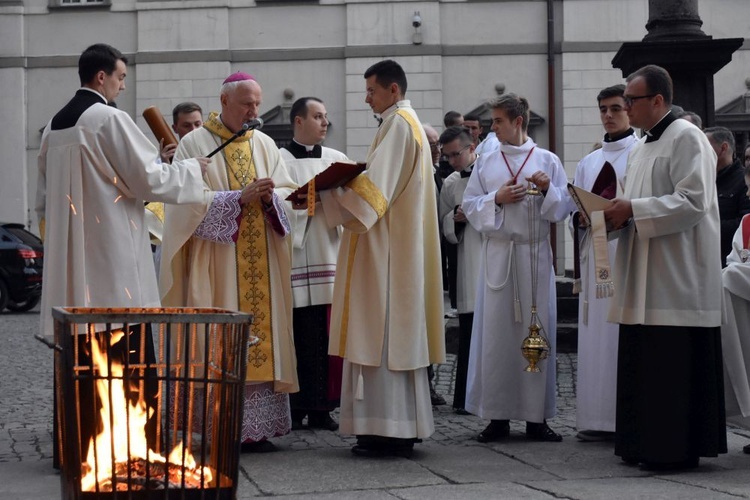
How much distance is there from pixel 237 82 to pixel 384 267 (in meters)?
1.34

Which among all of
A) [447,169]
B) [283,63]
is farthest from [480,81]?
[447,169]

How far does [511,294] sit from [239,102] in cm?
185

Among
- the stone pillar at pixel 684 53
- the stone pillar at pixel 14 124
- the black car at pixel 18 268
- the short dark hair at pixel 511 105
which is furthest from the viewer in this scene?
the stone pillar at pixel 14 124

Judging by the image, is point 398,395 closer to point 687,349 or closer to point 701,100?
point 687,349

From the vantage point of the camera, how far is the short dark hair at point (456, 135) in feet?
29.2

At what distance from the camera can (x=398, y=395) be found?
21.3 feet

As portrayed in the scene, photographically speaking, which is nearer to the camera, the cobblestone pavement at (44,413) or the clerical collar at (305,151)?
the cobblestone pavement at (44,413)

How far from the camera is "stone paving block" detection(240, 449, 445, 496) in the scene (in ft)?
18.6

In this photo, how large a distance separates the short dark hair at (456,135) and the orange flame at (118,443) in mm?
4813

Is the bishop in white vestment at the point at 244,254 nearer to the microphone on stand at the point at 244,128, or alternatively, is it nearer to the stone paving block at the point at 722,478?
the microphone on stand at the point at 244,128

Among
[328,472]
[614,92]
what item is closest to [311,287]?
[328,472]

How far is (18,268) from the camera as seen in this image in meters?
18.0

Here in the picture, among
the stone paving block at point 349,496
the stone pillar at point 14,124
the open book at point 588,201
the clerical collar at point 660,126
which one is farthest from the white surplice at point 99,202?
the stone pillar at point 14,124

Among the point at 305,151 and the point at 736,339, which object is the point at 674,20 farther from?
the point at 736,339
